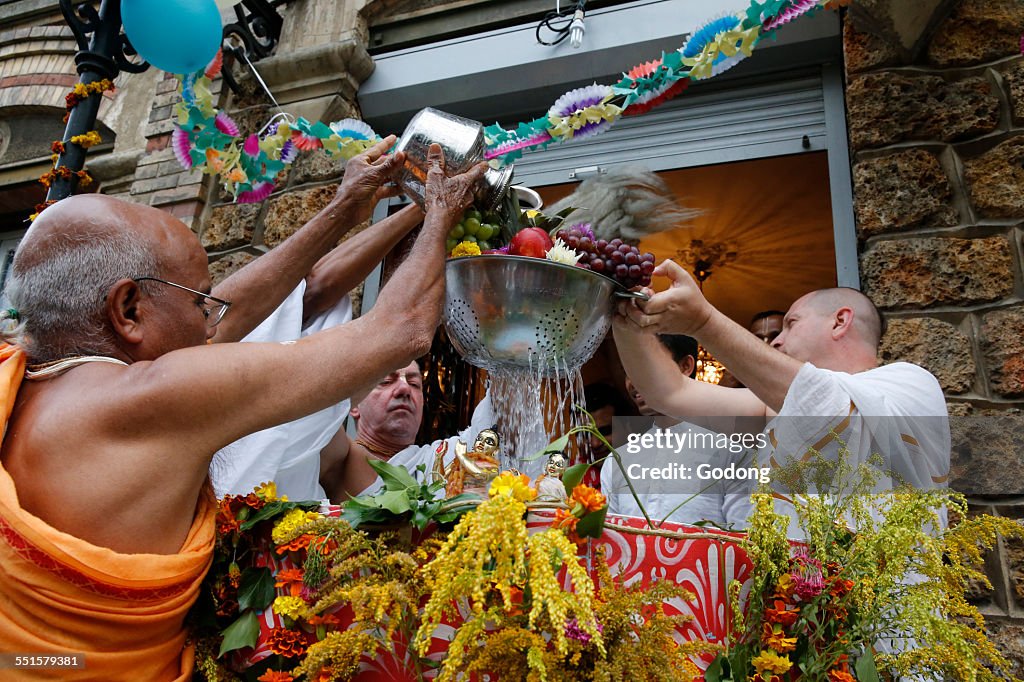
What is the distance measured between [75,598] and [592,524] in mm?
717

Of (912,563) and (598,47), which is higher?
(598,47)

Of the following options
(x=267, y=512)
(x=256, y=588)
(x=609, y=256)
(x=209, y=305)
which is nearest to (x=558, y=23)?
(x=609, y=256)

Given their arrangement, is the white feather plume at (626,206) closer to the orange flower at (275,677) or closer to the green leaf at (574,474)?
the green leaf at (574,474)

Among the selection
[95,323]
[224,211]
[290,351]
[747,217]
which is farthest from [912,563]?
[747,217]

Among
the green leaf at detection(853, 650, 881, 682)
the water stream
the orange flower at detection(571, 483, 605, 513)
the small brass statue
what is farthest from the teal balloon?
the green leaf at detection(853, 650, 881, 682)

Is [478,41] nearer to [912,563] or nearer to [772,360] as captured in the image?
[772,360]

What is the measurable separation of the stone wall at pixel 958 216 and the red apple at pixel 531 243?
1.39m

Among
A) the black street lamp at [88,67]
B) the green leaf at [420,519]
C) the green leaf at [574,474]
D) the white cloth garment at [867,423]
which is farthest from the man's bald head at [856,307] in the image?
the black street lamp at [88,67]

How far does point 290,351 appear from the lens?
1259mm

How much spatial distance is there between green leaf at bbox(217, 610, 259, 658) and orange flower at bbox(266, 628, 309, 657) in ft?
0.16

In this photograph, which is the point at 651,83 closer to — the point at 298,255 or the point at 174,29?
the point at 298,255

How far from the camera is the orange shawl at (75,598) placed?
1058 millimetres

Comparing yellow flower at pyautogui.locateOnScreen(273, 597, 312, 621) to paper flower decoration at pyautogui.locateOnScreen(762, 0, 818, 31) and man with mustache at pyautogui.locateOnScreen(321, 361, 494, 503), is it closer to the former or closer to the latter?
man with mustache at pyautogui.locateOnScreen(321, 361, 494, 503)

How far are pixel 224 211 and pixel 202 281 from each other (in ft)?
8.02
